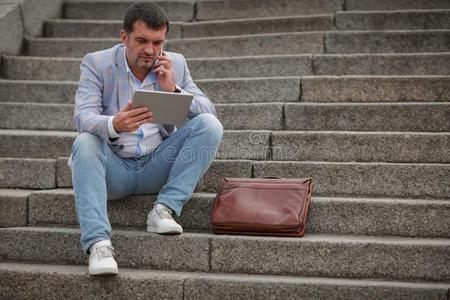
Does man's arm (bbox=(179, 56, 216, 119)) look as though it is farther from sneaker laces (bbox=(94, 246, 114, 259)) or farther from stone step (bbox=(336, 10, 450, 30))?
stone step (bbox=(336, 10, 450, 30))

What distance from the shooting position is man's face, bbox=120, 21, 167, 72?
4195 mm

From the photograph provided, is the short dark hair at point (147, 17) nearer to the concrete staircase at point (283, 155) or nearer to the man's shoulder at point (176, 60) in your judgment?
the man's shoulder at point (176, 60)

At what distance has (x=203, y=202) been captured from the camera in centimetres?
445

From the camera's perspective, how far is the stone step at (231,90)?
5.71 meters

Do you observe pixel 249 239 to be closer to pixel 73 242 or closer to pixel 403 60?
pixel 73 242

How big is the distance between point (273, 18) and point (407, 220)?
3154 millimetres

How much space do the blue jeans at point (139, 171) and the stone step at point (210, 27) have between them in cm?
279

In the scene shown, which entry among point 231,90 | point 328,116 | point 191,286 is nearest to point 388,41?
point 328,116

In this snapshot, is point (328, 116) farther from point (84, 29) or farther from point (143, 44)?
point (84, 29)

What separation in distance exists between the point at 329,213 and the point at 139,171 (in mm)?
1122

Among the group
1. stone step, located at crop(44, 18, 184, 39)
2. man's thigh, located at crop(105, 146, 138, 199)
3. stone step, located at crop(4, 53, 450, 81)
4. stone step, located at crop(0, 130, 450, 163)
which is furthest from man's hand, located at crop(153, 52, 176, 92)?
stone step, located at crop(44, 18, 184, 39)

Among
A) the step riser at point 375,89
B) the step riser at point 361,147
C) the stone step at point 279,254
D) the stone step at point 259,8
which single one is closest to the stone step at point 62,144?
the step riser at point 361,147

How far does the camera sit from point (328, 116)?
17.4ft

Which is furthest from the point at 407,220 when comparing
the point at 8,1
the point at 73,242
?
the point at 8,1
